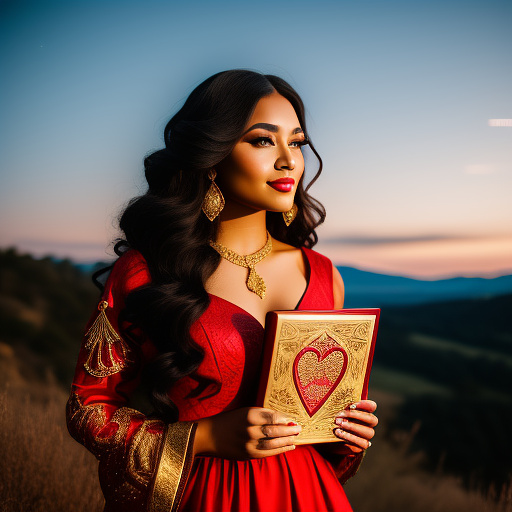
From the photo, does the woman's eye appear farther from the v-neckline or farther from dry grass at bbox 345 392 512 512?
dry grass at bbox 345 392 512 512

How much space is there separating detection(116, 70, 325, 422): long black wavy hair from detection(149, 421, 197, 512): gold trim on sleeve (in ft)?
0.48

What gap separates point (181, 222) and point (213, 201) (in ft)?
0.46

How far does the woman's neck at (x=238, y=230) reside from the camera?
82.0 inches

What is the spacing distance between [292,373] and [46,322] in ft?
17.5

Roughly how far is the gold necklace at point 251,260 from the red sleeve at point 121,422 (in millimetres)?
290

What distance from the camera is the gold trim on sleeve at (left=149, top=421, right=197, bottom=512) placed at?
1707 millimetres

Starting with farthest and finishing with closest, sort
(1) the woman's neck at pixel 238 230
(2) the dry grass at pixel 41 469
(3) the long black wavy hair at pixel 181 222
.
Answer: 1. (2) the dry grass at pixel 41 469
2. (1) the woman's neck at pixel 238 230
3. (3) the long black wavy hair at pixel 181 222

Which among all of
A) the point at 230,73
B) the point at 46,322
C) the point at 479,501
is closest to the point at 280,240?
the point at 230,73

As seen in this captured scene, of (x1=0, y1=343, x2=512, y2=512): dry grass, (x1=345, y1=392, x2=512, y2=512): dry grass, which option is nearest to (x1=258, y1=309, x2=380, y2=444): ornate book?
(x1=0, y1=343, x2=512, y2=512): dry grass

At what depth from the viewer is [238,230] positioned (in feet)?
6.86

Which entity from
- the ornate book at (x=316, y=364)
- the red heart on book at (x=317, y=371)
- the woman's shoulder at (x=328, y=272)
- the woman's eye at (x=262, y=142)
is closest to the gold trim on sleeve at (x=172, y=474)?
the ornate book at (x=316, y=364)

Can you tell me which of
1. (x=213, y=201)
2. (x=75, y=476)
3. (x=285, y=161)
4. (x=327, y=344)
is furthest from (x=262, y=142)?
(x=75, y=476)

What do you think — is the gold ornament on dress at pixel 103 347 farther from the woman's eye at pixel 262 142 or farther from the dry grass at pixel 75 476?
the dry grass at pixel 75 476

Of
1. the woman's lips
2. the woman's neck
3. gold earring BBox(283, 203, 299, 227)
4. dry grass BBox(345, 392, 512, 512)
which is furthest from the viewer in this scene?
dry grass BBox(345, 392, 512, 512)
